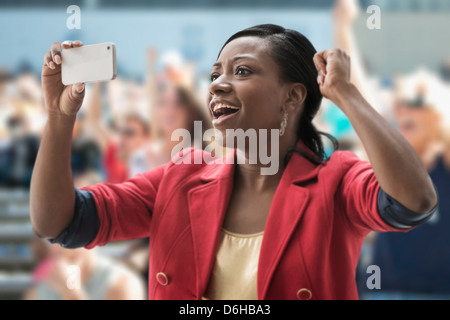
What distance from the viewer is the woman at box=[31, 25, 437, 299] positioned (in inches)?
27.9

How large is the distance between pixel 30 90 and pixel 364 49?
162cm

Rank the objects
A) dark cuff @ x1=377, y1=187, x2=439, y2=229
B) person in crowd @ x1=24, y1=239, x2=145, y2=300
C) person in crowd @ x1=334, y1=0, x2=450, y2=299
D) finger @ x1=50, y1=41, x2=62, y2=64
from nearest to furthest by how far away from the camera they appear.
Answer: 1. dark cuff @ x1=377, y1=187, x2=439, y2=229
2. finger @ x1=50, y1=41, x2=62, y2=64
3. person in crowd @ x1=24, y1=239, x2=145, y2=300
4. person in crowd @ x1=334, y1=0, x2=450, y2=299

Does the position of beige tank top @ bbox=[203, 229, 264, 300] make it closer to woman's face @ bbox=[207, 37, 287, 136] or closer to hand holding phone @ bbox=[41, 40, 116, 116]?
woman's face @ bbox=[207, 37, 287, 136]

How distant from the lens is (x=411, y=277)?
2.01 m

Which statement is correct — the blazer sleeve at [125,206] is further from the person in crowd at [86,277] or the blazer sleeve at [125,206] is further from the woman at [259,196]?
the person in crowd at [86,277]

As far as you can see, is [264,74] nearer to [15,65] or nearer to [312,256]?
[312,256]

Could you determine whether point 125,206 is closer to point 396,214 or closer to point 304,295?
point 304,295

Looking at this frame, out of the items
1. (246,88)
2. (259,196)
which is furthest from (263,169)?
(246,88)

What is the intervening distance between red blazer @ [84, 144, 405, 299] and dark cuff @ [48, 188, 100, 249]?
0.05 feet

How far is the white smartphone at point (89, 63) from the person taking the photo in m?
0.72

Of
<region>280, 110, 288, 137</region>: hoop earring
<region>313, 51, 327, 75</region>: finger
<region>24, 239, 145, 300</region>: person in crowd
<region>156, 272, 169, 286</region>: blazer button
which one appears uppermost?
<region>313, 51, 327, 75</region>: finger

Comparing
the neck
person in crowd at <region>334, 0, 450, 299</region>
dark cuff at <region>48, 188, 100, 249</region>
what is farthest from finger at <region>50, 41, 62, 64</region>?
person in crowd at <region>334, 0, 450, 299</region>

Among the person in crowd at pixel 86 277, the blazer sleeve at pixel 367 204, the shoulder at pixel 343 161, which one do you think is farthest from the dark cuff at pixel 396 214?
the person in crowd at pixel 86 277

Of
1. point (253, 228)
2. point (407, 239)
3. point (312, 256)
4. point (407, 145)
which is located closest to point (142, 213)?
point (253, 228)
